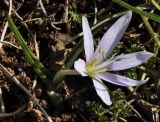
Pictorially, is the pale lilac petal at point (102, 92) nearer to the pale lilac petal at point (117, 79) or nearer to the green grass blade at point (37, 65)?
the pale lilac petal at point (117, 79)

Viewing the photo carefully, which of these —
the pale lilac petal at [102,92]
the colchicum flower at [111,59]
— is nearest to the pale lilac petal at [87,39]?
the colchicum flower at [111,59]

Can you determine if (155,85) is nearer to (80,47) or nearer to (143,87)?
(143,87)

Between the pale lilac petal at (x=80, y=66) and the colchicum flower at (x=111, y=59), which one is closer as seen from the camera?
the pale lilac petal at (x=80, y=66)

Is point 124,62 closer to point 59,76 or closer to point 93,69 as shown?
point 93,69

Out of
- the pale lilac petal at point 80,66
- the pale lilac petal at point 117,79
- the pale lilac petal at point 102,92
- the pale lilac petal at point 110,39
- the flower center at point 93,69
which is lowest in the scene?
the pale lilac petal at point 102,92

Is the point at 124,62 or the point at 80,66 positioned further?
the point at 124,62

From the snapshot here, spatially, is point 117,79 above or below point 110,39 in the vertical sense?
below

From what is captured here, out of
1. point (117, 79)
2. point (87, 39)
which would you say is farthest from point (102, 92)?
point (87, 39)

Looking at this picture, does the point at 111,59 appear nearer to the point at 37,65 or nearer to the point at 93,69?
the point at 93,69

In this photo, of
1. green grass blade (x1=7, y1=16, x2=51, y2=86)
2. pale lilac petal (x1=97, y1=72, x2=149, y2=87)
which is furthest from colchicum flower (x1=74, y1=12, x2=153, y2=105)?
green grass blade (x1=7, y1=16, x2=51, y2=86)

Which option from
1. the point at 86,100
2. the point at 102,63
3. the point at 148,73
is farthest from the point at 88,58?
the point at 148,73

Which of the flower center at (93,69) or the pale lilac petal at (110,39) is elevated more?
the pale lilac petal at (110,39)

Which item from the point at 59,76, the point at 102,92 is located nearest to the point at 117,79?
the point at 102,92
